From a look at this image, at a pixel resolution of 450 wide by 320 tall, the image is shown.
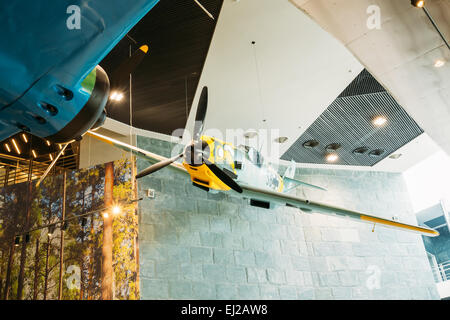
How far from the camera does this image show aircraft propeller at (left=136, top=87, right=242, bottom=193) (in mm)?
4500

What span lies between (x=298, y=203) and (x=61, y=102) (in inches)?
200

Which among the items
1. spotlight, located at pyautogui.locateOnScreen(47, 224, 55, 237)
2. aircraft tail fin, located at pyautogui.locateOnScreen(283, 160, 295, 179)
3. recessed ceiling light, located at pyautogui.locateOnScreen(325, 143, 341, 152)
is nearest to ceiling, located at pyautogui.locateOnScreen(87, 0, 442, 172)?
aircraft tail fin, located at pyautogui.locateOnScreen(283, 160, 295, 179)

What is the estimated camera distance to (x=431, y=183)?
10.1 meters

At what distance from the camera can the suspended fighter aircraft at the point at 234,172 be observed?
4.85m

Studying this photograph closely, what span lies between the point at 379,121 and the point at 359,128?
1.56ft

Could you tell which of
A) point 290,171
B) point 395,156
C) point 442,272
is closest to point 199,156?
point 290,171

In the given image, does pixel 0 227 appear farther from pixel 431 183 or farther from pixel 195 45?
pixel 431 183

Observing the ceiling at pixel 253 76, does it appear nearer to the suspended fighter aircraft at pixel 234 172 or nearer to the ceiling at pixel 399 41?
the ceiling at pixel 399 41

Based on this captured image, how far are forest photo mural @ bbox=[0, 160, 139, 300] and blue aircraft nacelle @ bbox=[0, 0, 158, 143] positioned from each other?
454 cm

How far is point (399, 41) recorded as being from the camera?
3756mm

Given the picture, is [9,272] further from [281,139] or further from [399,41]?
[399,41]

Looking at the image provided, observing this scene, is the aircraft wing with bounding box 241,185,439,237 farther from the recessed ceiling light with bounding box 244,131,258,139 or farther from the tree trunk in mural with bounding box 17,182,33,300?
the tree trunk in mural with bounding box 17,182,33,300

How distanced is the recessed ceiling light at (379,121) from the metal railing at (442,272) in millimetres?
5471
